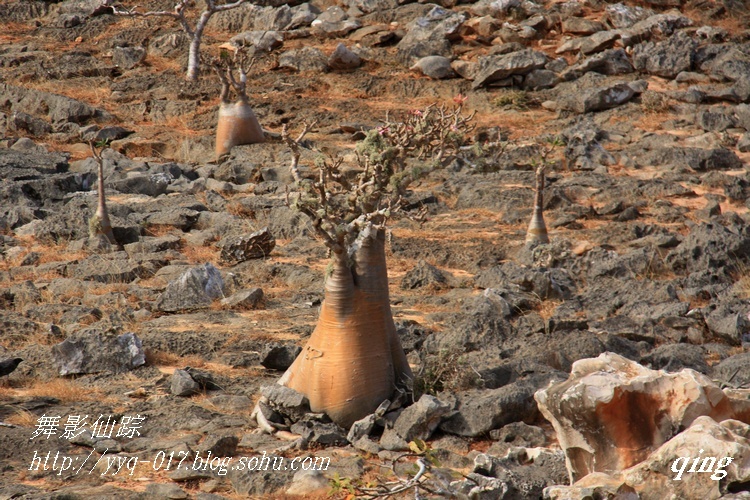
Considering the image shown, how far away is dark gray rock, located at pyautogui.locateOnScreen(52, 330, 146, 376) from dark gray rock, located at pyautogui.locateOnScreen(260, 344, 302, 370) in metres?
0.81

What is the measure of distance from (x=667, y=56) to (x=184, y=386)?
38.4 ft

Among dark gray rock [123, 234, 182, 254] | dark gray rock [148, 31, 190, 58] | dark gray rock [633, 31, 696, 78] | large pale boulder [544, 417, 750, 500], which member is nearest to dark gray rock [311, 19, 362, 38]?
dark gray rock [148, 31, 190, 58]

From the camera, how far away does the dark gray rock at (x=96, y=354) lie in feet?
19.4

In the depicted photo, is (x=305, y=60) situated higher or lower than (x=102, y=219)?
higher

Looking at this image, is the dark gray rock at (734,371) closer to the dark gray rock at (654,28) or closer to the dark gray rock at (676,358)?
the dark gray rock at (676,358)

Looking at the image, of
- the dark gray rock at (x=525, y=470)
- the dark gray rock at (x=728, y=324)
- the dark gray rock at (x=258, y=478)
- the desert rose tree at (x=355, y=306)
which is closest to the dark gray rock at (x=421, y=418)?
the desert rose tree at (x=355, y=306)

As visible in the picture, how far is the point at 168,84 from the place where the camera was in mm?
16562

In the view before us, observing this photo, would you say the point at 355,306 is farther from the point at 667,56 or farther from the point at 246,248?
the point at 667,56

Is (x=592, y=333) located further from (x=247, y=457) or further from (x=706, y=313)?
(x=247, y=457)

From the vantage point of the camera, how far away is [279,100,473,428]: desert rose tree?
4.94 metres

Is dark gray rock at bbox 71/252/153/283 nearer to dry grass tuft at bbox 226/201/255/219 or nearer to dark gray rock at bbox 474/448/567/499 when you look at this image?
dry grass tuft at bbox 226/201/255/219

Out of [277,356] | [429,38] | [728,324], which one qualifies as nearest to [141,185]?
[277,356]

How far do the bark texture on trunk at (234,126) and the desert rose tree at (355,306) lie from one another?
25.7ft

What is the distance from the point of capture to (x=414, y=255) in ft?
29.6
